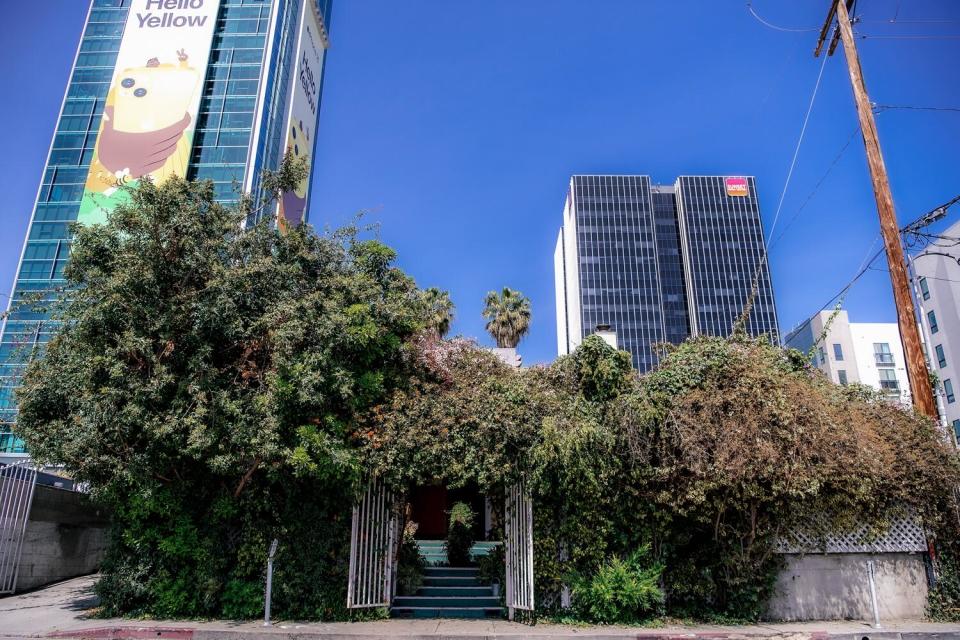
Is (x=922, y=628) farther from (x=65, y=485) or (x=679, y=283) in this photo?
(x=679, y=283)

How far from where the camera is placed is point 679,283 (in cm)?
8812

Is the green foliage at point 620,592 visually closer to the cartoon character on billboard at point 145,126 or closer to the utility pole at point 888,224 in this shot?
the utility pole at point 888,224

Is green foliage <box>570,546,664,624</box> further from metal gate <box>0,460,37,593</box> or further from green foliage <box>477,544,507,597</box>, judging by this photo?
metal gate <box>0,460,37,593</box>

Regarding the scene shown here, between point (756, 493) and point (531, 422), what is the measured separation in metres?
3.69

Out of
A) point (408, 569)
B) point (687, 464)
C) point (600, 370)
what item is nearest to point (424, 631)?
point (408, 569)

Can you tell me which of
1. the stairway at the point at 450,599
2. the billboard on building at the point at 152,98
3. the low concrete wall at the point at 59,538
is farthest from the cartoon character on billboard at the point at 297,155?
the stairway at the point at 450,599

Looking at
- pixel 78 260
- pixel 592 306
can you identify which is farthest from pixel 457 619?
pixel 592 306

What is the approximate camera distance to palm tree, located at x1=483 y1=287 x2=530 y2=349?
2977 centimetres

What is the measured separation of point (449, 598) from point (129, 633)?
533 cm

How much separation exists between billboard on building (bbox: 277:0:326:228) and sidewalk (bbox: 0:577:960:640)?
55.2 metres

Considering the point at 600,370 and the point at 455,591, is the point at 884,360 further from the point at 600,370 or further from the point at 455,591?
the point at 455,591

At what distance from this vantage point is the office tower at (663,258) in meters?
84.9

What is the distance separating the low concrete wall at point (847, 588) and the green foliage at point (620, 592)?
2.17 m

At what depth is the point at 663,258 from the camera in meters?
88.9
